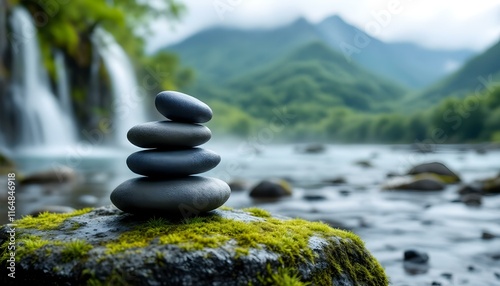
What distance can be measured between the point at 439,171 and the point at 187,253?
17159 mm

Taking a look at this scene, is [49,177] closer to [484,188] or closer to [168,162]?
[168,162]

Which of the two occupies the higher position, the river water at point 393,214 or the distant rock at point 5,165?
the distant rock at point 5,165

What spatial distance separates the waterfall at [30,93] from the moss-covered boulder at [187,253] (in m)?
23.3

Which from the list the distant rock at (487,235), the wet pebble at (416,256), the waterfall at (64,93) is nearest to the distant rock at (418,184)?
the distant rock at (487,235)

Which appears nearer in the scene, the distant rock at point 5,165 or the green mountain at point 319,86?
the distant rock at point 5,165

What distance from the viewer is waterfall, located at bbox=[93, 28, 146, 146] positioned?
1376 inches

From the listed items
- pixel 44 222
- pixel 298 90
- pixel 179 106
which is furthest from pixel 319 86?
pixel 44 222

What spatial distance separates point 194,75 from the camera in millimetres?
59688

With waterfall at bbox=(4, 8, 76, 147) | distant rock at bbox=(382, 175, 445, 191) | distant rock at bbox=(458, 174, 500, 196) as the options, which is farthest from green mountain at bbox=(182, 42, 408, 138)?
distant rock at bbox=(458, 174, 500, 196)

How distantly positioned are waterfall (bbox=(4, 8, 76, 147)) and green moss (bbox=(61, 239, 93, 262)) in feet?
80.0

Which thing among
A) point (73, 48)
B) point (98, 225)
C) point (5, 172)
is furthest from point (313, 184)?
point (73, 48)

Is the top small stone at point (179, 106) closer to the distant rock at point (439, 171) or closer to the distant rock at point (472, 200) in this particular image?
the distant rock at point (472, 200)

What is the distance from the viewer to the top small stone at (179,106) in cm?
486

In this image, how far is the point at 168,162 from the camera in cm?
466
